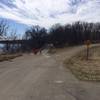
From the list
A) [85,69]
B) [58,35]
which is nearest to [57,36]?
[58,35]

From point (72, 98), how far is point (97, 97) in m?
0.90

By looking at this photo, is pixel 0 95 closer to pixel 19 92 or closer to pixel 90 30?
pixel 19 92

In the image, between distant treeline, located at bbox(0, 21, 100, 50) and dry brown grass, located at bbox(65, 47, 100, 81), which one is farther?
distant treeline, located at bbox(0, 21, 100, 50)

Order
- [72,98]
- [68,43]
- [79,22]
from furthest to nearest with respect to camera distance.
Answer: [79,22] → [68,43] → [72,98]

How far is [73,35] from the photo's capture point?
106 m

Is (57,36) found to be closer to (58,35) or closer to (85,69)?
(58,35)

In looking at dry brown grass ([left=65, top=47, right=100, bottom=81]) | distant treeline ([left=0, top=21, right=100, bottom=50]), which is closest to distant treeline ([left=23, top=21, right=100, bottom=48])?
distant treeline ([left=0, top=21, right=100, bottom=50])

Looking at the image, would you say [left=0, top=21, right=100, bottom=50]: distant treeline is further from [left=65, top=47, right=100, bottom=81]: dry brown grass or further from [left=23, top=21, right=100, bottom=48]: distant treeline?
[left=65, top=47, right=100, bottom=81]: dry brown grass

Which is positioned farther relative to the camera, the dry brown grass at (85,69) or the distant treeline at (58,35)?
the distant treeline at (58,35)

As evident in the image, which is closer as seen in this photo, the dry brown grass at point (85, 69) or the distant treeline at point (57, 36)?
the dry brown grass at point (85, 69)

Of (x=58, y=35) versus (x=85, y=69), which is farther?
(x=58, y=35)

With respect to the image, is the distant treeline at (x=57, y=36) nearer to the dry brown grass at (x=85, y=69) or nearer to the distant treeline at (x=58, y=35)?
the distant treeline at (x=58, y=35)

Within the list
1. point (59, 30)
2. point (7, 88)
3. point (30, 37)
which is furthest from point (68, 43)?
point (7, 88)

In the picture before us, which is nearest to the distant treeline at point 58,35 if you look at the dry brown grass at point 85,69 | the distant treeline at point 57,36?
the distant treeline at point 57,36
